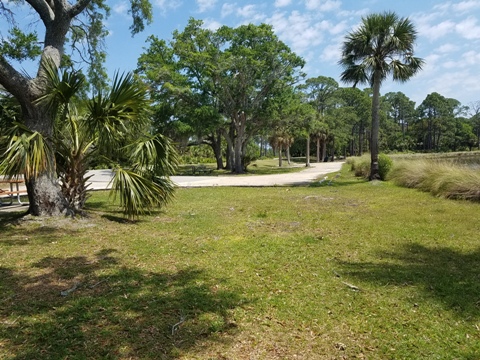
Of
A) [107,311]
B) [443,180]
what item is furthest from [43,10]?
[443,180]

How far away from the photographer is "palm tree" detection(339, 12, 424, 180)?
→ 15.1 metres

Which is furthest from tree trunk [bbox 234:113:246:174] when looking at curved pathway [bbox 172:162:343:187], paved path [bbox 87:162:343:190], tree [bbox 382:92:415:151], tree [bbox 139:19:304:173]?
tree [bbox 382:92:415:151]

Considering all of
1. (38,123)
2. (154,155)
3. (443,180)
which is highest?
(38,123)

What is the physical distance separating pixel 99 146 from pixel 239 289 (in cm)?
457

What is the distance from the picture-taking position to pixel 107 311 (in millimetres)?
3086

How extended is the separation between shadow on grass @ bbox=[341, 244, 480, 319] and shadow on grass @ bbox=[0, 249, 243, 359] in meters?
1.83

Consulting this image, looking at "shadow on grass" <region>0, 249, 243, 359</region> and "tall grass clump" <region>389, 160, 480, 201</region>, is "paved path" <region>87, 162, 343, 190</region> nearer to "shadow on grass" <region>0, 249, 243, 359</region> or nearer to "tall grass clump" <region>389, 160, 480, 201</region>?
"tall grass clump" <region>389, 160, 480, 201</region>

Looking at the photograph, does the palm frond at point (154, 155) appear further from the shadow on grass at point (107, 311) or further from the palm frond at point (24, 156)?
the shadow on grass at point (107, 311)

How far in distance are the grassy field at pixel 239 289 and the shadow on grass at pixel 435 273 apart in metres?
0.02

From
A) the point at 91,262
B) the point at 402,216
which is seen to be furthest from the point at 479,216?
the point at 91,262

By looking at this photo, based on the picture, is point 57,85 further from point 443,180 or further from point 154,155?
point 443,180

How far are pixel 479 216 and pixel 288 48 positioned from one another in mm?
22175

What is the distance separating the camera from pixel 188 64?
84.2 ft

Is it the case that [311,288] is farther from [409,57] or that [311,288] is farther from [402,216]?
[409,57]
